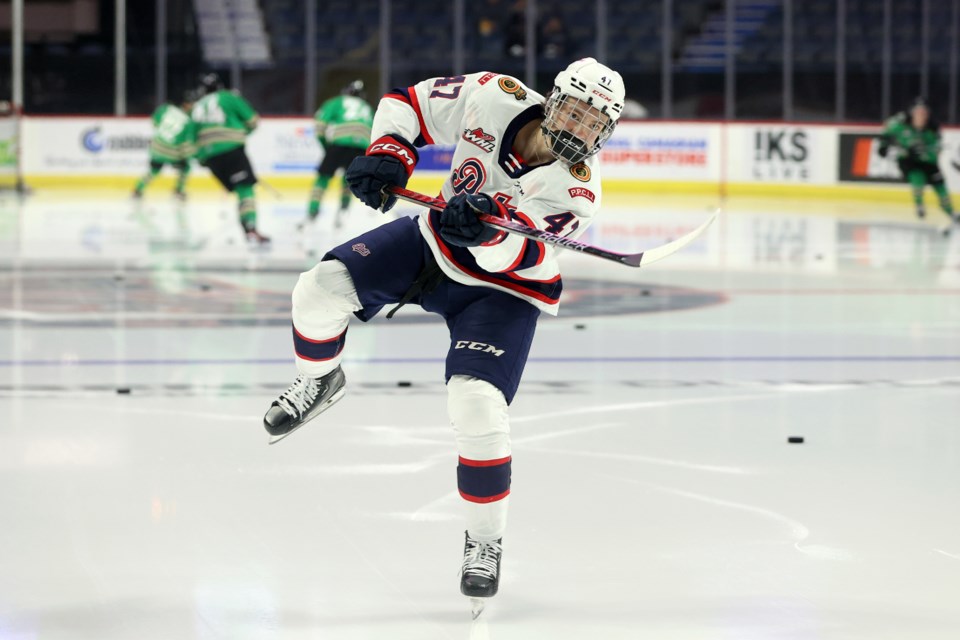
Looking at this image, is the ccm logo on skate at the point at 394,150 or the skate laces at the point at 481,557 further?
the ccm logo on skate at the point at 394,150

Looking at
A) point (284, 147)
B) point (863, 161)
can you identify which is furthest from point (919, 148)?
point (284, 147)

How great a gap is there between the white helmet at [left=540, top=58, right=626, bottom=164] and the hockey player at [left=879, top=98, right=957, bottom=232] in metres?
12.3

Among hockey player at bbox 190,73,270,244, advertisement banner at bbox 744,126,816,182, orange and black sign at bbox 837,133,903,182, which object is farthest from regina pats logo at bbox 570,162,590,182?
advertisement banner at bbox 744,126,816,182

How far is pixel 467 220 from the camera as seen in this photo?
3037 millimetres

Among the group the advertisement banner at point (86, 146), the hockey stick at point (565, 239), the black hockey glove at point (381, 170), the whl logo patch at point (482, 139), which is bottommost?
the advertisement banner at point (86, 146)

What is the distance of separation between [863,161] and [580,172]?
14.9 meters

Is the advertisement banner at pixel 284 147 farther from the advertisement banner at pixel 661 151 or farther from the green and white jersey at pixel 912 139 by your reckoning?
the green and white jersey at pixel 912 139

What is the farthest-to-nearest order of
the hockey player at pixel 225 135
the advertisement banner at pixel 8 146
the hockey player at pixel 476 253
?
the advertisement banner at pixel 8 146, the hockey player at pixel 225 135, the hockey player at pixel 476 253

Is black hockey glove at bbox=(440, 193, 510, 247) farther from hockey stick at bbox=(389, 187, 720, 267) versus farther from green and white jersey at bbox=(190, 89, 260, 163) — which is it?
green and white jersey at bbox=(190, 89, 260, 163)

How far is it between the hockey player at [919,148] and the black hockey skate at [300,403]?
12172mm

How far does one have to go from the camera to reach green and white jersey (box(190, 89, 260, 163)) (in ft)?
39.6

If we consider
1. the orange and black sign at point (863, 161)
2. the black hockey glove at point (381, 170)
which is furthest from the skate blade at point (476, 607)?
the orange and black sign at point (863, 161)

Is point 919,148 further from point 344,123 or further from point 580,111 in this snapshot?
point 580,111

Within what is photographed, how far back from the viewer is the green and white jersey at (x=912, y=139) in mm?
14992
